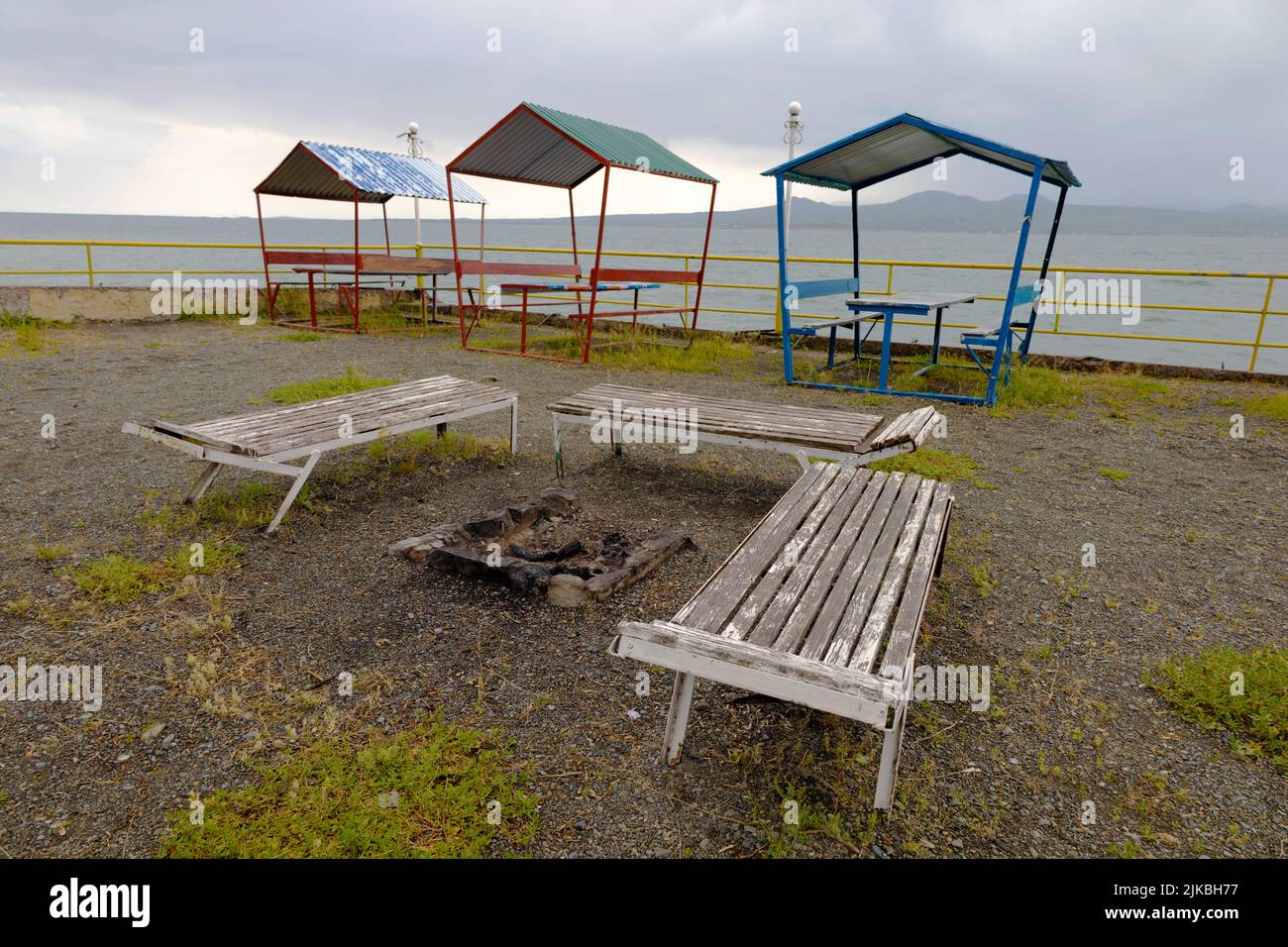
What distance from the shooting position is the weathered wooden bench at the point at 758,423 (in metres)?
4.30

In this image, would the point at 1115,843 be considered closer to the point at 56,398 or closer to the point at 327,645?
the point at 327,645

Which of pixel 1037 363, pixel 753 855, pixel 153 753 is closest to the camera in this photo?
pixel 753 855

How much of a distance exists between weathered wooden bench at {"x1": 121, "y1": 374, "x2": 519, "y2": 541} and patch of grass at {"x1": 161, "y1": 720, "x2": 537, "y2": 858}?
1990 mm

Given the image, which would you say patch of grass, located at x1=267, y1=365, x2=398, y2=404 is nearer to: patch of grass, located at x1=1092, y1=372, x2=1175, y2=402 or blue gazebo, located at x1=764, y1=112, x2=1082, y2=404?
blue gazebo, located at x1=764, y1=112, x2=1082, y2=404

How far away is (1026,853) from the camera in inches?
83.6

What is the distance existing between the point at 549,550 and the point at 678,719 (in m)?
1.65

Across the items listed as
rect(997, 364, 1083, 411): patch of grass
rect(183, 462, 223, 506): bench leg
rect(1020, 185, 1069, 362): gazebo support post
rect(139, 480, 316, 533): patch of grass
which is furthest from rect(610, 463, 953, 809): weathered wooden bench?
rect(1020, 185, 1069, 362): gazebo support post

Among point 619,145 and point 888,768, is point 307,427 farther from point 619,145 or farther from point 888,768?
point 619,145

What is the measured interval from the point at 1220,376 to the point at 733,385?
631cm

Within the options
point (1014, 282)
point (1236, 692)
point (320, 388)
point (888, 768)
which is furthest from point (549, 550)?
point (1014, 282)

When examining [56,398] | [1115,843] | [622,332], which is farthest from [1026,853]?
[622,332]

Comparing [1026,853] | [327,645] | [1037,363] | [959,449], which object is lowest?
[1026,853]

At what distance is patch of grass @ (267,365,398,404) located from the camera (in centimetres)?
704

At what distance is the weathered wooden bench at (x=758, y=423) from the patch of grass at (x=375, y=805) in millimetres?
2556
